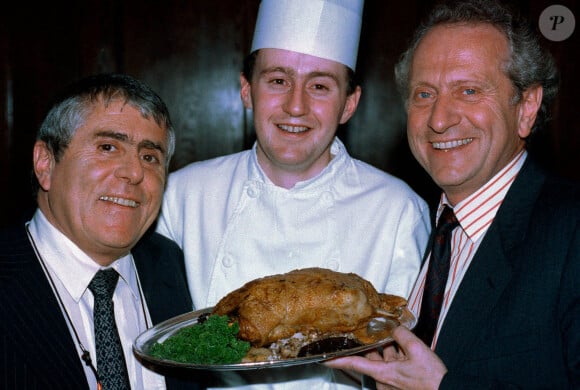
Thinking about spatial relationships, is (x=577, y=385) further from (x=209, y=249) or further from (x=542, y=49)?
(x=209, y=249)

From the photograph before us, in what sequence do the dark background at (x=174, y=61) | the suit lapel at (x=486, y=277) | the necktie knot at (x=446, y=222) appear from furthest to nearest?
the dark background at (x=174, y=61)
the necktie knot at (x=446, y=222)
the suit lapel at (x=486, y=277)

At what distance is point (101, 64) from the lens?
439 centimetres

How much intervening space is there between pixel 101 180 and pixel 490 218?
1341 mm

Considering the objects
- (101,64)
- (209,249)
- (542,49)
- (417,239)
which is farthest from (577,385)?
(101,64)

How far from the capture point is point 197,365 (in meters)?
1.84

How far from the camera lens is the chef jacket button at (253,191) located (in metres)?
2.79

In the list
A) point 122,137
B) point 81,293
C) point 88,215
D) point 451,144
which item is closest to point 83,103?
point 122,137

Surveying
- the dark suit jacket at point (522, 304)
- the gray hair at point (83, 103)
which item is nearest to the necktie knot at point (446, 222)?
the dark suit jacket at point (522, 304)

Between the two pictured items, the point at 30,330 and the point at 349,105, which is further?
the point at 349,105

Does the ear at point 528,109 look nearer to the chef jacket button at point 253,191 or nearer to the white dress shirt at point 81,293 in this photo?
the chef jacket button at point 253,191

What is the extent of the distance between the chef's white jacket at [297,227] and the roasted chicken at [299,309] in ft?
1.71

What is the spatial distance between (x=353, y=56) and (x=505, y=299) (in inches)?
54.4

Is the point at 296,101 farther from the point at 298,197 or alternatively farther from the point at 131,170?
the point at 131,170

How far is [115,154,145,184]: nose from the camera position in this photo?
2.25 meters
